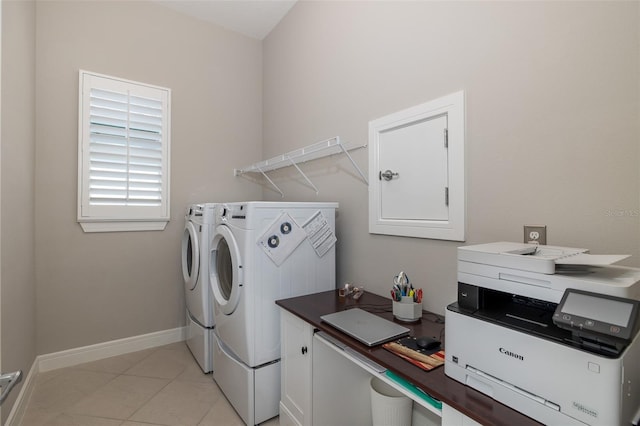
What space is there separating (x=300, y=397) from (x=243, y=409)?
1.44 feet

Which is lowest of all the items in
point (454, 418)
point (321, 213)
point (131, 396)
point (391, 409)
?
point (131, 396)

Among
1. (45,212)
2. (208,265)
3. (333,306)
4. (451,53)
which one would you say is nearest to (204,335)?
(208,265)

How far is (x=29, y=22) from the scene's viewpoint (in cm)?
206

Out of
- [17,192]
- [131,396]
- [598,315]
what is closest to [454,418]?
[598,315]

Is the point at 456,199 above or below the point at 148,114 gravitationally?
below

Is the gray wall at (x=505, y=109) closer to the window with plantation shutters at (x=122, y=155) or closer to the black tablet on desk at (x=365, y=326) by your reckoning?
the black tablet on desk at (x=365, y=326)

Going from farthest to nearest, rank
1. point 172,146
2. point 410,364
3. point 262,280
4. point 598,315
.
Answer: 1. point 172,146
2. point 262,280
3. point 410,364
4. point 598,315

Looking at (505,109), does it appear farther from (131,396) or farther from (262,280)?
(131,396)

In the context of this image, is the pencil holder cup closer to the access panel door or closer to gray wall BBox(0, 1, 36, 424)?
the access panel door

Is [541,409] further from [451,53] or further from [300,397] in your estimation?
[451,53]

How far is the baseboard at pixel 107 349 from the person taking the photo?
2.34m

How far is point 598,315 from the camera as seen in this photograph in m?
0.66

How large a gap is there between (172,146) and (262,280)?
1806mm

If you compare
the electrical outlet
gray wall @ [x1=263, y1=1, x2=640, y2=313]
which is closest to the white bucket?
gray wall @ [x1=263, y1=1, x2=640, y2=313]
